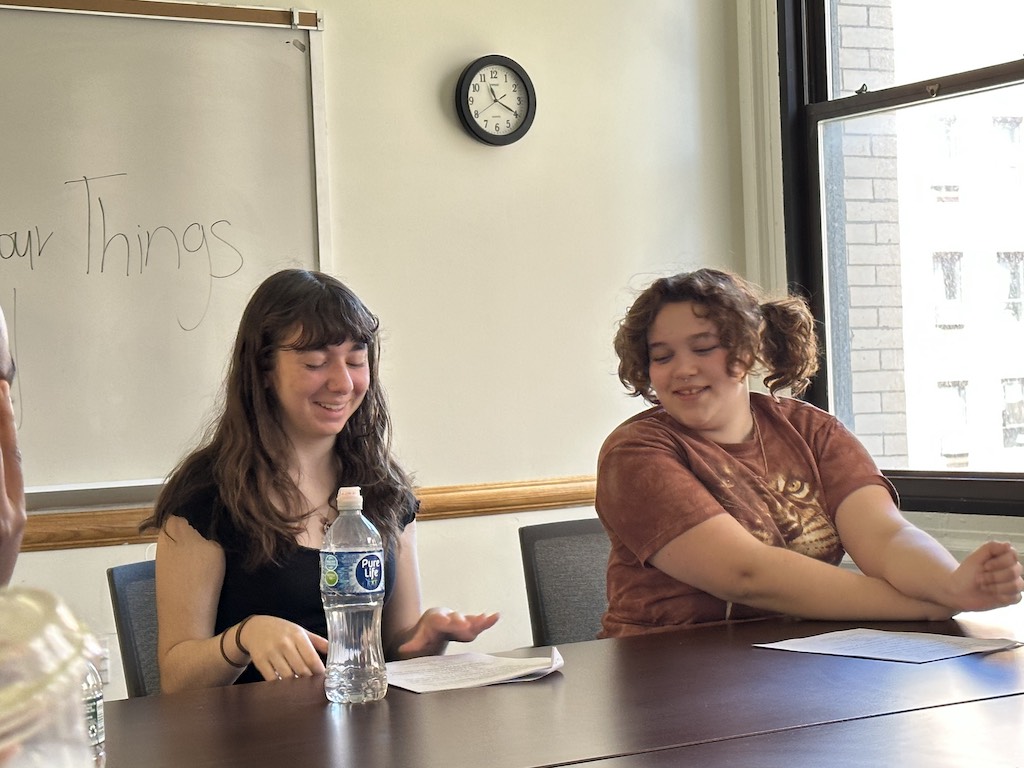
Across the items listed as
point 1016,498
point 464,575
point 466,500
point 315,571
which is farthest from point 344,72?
point 1016,498

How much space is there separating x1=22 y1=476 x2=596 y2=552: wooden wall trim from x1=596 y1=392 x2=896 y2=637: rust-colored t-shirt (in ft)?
3.97

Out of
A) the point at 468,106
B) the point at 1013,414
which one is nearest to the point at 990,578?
the point at 1013,414

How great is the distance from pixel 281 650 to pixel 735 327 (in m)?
0.97

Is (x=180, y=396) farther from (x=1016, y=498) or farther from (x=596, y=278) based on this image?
(x=1016, y=498)

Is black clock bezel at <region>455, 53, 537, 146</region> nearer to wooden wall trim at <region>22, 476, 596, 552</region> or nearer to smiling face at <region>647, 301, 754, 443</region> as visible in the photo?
wooden wall trim at <region>22, 476, 596, 552</region>

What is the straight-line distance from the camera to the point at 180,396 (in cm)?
297

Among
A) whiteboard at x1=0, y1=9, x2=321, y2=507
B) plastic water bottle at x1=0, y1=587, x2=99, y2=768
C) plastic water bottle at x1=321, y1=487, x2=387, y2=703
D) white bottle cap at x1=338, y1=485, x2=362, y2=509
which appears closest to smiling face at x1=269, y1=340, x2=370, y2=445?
plastic water bottle at x1=321, y1=487, x2=387, y2=703

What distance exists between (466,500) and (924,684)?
1975mm

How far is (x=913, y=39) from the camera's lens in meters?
3.36

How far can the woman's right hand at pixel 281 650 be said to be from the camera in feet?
5.06

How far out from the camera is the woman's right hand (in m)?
1.54

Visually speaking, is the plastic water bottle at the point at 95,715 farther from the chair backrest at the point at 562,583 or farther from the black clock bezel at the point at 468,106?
the black clock bezel at the point at 468,106

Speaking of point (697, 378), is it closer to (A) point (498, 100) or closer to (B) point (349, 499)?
(B) point (349, 499)

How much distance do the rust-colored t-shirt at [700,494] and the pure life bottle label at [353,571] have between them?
0.64 metres
